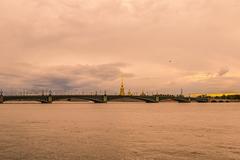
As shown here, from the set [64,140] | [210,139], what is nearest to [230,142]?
[210,139]

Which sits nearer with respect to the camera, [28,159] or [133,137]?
[28,159]

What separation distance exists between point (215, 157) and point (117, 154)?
6655 mm

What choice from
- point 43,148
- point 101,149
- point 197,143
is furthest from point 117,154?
point 197,143

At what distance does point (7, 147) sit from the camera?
96.7 feet

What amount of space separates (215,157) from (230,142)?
27.3 feet

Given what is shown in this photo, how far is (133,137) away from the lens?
3738 cm

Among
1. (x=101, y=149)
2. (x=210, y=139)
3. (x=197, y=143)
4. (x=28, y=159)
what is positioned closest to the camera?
(x=28, y=159)

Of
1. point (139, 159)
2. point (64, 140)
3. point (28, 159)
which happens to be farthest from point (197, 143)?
point (28, 159)

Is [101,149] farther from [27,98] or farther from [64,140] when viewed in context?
[27,98]

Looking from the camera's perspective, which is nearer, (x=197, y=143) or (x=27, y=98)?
(x=197, y=143)

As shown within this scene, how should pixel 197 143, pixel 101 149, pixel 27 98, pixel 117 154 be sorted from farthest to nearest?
pixel 27 98 < pixel 197 143 < pixel 101 149 < pixel 117 154

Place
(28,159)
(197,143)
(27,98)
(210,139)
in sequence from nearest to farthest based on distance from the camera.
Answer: (28,159) < (197,143) < (210,139) < (27,98)

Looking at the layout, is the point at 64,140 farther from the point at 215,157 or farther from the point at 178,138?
the point at 215,157

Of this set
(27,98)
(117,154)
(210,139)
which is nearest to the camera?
(117,154)
